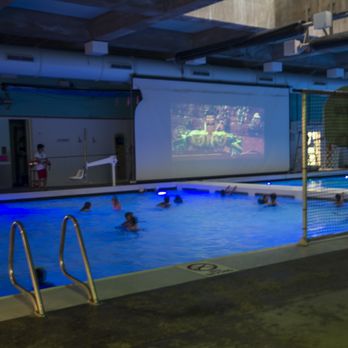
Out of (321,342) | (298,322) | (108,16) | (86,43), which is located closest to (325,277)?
(298,322)

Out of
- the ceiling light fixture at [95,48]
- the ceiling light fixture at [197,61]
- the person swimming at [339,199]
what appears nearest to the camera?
the person swimming at [339,199]

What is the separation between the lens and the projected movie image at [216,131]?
59.9ft

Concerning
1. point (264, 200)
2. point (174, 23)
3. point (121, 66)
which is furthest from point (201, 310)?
point (121, 66)

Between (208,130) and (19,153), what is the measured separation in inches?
292

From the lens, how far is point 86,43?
44.4 ft

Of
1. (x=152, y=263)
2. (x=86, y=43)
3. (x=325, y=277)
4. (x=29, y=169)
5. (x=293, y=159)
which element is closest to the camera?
(x=325, y=277)

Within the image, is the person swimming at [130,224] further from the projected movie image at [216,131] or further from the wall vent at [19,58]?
the projected movie image at [216,131]

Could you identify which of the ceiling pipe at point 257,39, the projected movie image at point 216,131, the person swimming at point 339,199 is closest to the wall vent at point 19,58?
the ceiling pipe at point 257,39

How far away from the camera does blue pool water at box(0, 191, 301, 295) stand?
7.00m

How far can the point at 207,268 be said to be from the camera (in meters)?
4.68

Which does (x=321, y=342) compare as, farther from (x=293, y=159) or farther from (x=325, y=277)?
(x=293, y=159)

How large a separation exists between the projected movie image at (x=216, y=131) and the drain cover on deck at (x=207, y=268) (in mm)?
13229

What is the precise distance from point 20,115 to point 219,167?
8.01 m

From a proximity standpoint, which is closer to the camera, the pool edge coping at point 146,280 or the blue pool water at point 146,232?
the pool edge coping at point 146,280
